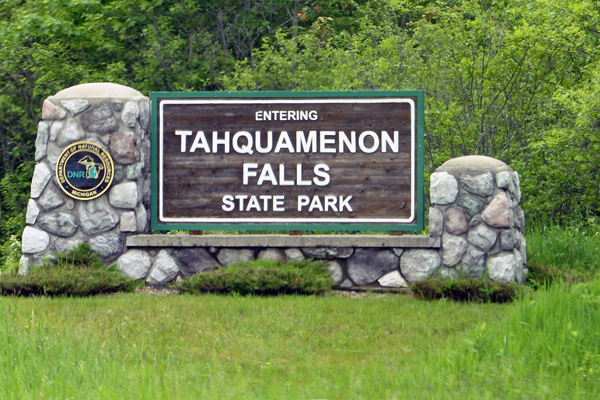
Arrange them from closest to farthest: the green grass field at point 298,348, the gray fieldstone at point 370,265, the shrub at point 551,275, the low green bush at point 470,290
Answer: the green grass field at point 298,348
the low green bush at point 470,290
the shrub at point 551,275
the gray fieldstone at point 370,265

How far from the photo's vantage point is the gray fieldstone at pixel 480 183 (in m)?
8.47

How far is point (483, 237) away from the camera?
8500 mm

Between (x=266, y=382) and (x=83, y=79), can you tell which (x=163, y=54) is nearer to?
(x=83, y=79)

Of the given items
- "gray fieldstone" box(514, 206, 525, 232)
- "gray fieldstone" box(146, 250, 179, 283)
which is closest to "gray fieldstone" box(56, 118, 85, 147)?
"gray fieldstone" box(146, 250, 179, 283)

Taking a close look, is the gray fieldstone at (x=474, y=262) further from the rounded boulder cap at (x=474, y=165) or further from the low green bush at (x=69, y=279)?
the low green bush at (x=69, y=279)

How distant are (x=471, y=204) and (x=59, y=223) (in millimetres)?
4592

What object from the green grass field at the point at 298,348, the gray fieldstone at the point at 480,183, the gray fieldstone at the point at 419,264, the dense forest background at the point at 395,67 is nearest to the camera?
the green grass field at the point at 298,348

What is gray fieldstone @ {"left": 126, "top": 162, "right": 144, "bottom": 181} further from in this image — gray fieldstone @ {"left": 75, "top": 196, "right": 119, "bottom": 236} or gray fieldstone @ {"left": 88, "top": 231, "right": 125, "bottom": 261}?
gray fieldstone @ {"left": 88, "top": 231, "right": 125, "bottom": 261}

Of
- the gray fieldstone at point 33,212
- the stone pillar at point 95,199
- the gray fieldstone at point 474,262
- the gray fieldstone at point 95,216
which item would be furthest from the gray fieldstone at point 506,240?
the gray fieldstone at point 33,212

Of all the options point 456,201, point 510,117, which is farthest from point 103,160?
point 510,117

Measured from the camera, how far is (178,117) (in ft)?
30.3

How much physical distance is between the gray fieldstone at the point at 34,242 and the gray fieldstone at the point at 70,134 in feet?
3.42

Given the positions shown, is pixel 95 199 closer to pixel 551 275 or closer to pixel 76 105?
pixel 76 105

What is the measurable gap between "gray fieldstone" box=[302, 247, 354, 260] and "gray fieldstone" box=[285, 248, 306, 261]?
51mm
